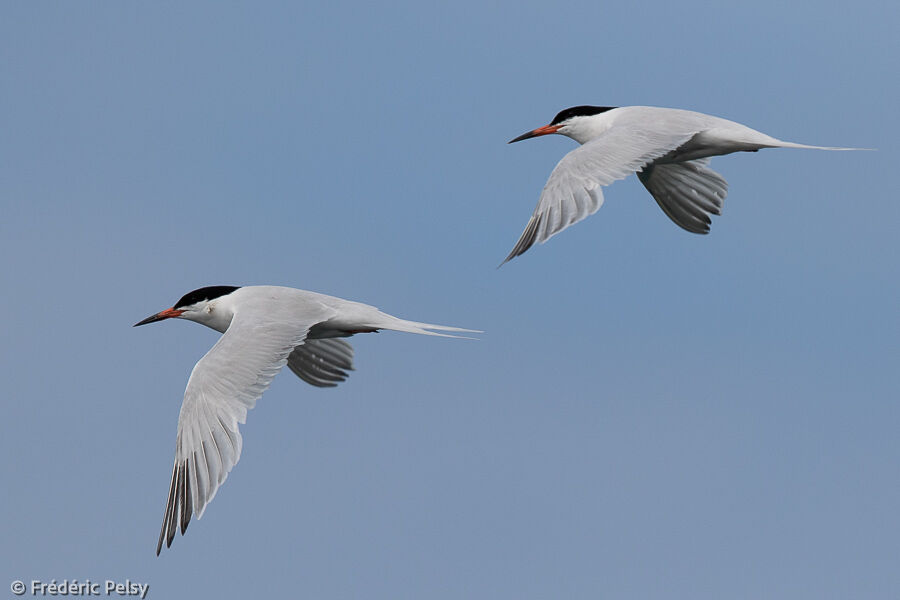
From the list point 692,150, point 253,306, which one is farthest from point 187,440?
point 692,150

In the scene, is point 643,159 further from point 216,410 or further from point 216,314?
point 216,410

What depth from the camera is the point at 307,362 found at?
10.7 m

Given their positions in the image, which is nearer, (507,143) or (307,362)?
(307,362)

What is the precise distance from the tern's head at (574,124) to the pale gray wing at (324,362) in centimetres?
261

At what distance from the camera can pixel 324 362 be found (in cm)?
1066

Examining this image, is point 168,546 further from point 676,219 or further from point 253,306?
point 676,219

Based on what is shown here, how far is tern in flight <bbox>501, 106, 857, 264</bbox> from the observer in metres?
9.38

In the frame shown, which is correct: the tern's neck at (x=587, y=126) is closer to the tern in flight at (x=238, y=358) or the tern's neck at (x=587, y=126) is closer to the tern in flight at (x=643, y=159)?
the tern in flight at (x=643, y=159)

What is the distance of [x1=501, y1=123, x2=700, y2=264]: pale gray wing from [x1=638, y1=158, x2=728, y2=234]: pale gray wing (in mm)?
1284

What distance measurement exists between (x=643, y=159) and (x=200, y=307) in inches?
133

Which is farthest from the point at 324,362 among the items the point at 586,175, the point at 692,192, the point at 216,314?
the point at 692,192

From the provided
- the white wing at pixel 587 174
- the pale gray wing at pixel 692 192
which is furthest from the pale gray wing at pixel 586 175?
the pale gray wing at pixel 692 192

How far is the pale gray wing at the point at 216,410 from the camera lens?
8.18 m

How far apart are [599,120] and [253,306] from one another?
3581 millimetres
